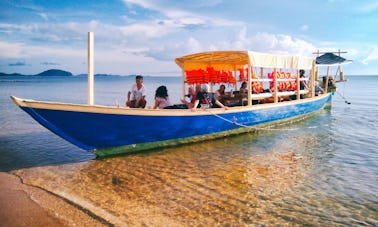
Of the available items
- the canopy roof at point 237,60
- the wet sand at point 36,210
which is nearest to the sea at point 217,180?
the wet sand at point 36,210

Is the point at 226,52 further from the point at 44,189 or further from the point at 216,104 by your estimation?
the point at 44,189

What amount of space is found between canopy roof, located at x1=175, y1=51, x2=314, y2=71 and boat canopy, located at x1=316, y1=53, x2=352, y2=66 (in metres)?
6.13

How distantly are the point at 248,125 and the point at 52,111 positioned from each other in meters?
6.94

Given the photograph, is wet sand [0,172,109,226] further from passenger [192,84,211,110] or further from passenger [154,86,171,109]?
passenger [192,84,211,110]

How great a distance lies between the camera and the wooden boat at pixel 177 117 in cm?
741

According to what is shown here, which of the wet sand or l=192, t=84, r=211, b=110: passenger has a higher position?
l=192, t=84, r=211, b=110: passenger

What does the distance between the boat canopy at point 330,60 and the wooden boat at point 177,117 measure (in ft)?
22.1

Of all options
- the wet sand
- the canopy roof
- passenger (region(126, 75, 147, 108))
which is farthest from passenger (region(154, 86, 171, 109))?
the wet sand

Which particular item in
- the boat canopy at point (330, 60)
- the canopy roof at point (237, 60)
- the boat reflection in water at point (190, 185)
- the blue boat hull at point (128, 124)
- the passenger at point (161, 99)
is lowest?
the boat reflection in water at point (190, 185)

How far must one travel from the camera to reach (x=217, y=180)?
6734 millimetres

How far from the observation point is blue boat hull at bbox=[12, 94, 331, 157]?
24.0 feet

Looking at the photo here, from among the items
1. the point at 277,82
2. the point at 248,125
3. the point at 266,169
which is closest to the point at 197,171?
the point at 266,169

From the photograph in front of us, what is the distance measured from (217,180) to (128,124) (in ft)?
9.24

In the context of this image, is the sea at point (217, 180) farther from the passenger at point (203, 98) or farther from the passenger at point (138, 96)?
the passenger at point (138, 96)
